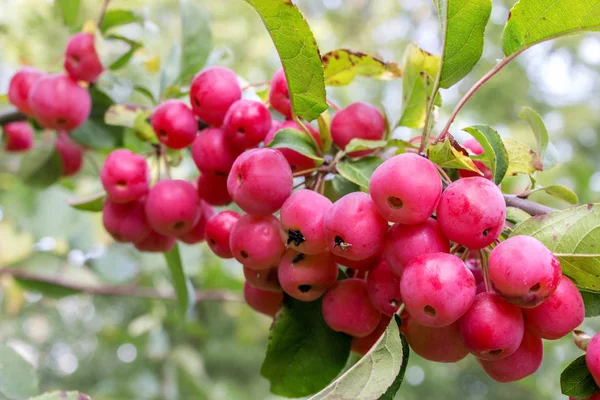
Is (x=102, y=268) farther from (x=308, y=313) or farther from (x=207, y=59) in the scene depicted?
(x=308, y=313)

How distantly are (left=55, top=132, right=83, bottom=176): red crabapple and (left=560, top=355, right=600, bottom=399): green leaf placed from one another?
112 centimetres

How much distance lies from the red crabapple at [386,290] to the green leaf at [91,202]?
0.54 m

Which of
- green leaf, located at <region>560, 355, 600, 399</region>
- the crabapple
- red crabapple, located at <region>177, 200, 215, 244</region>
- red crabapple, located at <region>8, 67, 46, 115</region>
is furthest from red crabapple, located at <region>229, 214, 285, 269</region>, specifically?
red crabapple, located at <region>8, 67, 46, 115</region>

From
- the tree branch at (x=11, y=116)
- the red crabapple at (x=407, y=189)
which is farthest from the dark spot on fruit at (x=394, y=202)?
the tree branch at (x=11, y=116)

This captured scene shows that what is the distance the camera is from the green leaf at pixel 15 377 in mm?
837

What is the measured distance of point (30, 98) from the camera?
0.98 m

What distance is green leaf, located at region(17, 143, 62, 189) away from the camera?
1272 mm

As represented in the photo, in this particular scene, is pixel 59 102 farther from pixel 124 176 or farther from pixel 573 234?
pixel 573 234

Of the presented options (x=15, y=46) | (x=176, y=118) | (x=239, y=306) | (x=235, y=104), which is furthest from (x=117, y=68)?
(x=239, y=306)

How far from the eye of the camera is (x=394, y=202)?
57cm

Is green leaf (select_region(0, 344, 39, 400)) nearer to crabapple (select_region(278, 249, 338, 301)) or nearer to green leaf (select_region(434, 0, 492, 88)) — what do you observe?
crabapple (select_region(278, 249, 338, 301))

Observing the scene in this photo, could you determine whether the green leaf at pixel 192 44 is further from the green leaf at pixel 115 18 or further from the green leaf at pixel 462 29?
the green leaf at pixel 462 29

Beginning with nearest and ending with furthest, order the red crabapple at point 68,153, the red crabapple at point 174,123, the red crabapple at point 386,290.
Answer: the red crabapple at point 386,290
the red crabapple at point 174,123
the red crabapple at point 68,153

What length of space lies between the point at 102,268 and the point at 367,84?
3056mm
